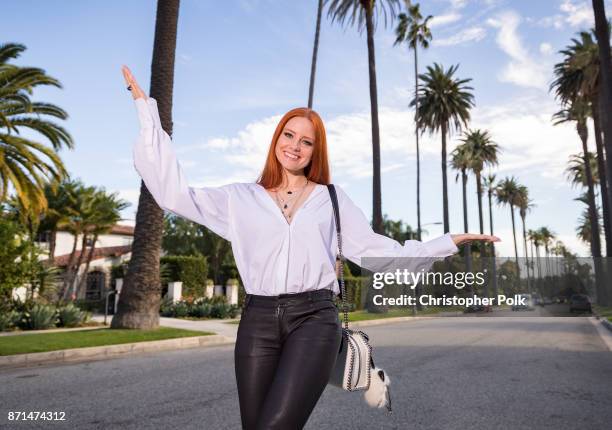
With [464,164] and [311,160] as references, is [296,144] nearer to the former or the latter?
[311,160]

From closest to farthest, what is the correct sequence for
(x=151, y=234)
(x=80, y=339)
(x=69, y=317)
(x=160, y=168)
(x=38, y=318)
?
1. (x=160, y=168)
2. (x=80, y=339)
3. (x=151, y=234)
4. (x=38, y=318)
5. (x=69, y=317)

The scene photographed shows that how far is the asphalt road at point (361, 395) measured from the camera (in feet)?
17.3

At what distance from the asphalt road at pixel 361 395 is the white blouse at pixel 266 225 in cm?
284

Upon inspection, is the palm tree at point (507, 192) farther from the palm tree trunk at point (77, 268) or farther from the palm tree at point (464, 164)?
the palm tree trunk at point (77, 268)

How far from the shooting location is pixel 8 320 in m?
15.4

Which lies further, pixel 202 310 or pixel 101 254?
pixel 101 254

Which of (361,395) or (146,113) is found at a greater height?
(146,113)

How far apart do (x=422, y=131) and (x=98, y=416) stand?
46.9 m

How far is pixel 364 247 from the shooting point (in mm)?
2879

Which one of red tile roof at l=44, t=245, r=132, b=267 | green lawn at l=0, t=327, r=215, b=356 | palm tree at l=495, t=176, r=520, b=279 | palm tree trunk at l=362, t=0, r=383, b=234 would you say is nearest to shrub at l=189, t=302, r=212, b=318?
green lawn at l=0, t=327, r=215, b=356

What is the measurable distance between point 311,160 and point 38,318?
51.2ft

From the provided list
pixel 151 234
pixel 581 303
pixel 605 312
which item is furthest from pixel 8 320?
pixel 581 303

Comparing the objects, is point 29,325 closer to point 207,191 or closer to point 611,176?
point 207,191

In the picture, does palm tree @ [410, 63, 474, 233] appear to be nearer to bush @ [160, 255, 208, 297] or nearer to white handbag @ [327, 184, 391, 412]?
bush @ [160, 255, 208, 297]
